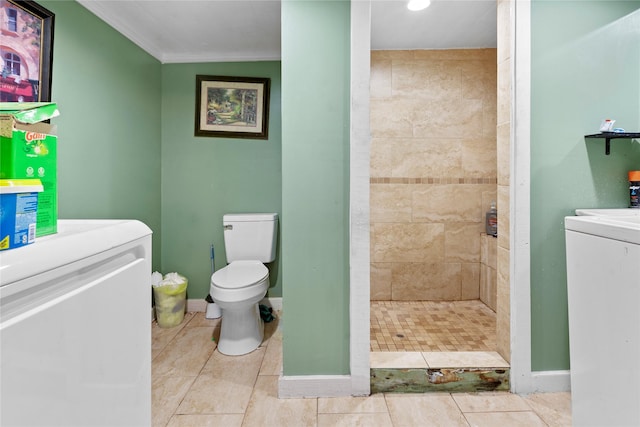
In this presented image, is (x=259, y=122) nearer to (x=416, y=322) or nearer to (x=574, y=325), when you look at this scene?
(x=416, y=322)

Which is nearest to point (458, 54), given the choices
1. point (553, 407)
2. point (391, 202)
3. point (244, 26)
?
point (391, 202)

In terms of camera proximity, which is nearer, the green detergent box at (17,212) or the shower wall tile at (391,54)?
the green detergent box at (17,212)

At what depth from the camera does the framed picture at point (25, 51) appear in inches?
60.1

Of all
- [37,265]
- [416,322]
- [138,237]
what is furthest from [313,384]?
[37,265]

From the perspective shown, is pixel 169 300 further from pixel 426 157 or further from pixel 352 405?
pixel 426 157

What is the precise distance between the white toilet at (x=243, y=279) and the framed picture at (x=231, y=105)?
2.47 feet

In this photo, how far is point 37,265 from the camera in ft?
1.68

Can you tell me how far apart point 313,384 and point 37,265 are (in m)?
1.51

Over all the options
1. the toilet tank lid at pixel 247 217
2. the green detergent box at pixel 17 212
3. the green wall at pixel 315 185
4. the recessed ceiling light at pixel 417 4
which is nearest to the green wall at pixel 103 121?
the toilet tank lid at pixel 247 217

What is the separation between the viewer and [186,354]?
7.26ft

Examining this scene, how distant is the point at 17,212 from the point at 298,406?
4.90 ft

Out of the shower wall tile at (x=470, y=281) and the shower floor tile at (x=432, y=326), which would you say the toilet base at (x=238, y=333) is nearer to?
the shower floor tile at (x=432, y=326)

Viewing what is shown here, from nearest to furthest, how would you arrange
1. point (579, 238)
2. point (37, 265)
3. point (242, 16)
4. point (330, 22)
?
1. point (37, 265)
2. point (579, 238)
3. point (330, 22)
4. point (242, 16)

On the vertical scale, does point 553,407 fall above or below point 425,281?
below
